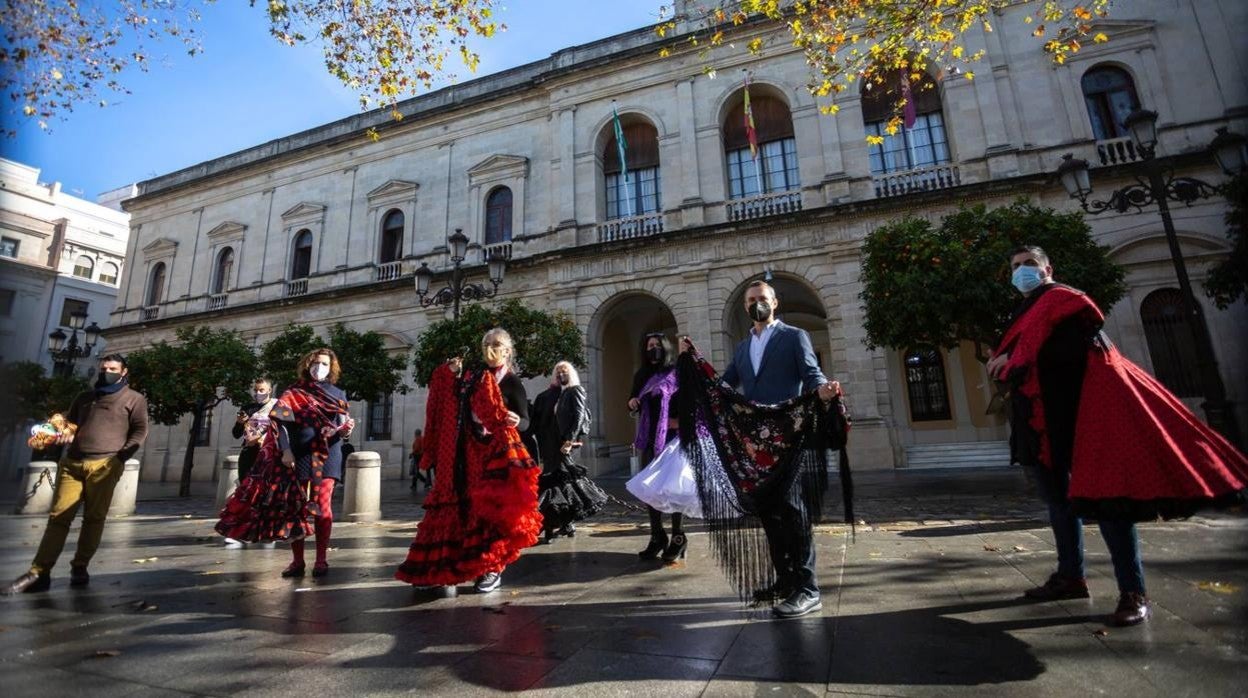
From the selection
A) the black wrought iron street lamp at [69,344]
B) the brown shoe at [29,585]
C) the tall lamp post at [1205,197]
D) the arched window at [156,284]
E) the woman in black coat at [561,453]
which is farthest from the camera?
the arched window at [156,284]

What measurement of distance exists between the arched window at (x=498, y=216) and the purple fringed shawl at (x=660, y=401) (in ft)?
48.8

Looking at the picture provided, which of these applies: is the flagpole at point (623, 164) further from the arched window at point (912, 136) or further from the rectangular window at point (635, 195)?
the arched window at point (912, 136)

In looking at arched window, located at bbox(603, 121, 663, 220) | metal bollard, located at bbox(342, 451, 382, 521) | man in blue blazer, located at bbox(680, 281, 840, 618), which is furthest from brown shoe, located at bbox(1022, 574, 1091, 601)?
arched window, located at bbox(603, 121, 663, 220)

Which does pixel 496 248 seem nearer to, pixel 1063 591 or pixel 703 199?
pixel 703 199

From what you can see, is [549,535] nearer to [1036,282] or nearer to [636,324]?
[1036,282]

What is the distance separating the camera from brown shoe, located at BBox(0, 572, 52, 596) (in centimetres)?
391

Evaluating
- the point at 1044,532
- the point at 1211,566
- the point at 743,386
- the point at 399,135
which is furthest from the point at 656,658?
the point at 399,135

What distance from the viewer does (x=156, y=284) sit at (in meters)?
24.4

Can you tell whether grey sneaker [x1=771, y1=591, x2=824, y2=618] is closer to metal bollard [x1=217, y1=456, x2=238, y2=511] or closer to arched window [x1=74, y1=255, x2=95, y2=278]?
metal bollard [x1=217, y1=456, x2=238, y2=511]

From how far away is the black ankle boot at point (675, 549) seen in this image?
4.54 metres

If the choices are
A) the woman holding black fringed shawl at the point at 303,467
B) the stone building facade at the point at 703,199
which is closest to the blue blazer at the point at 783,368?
the woman holding black fringed shawl at the point at 303,467

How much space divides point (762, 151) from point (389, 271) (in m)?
13.6

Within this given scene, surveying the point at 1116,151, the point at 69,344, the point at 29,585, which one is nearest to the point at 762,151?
the point at 1116,151

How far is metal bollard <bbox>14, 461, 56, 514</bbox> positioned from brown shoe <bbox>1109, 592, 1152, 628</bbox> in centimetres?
1564
